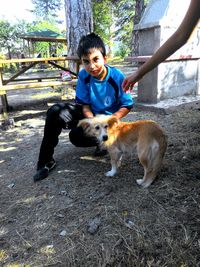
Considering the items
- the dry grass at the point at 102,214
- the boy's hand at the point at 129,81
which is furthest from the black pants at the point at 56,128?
the boy's hand at the point at 129,81

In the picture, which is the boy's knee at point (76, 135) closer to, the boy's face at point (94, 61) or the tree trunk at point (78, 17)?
the boy's face at point (94, 61)

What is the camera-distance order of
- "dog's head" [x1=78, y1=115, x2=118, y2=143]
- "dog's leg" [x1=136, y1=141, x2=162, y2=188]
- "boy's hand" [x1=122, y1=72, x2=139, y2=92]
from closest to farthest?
"boy's hand" [x1=122, y1=72, x2=139, y2=92] < "dog's leg" [x1=136, y1=141, x2=162, y2=188] < "dog's head" [x1=78, y1=115, x2=118, y2=143]

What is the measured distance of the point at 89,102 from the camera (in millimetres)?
3225

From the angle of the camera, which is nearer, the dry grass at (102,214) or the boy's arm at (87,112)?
the dry grass at (102,214)

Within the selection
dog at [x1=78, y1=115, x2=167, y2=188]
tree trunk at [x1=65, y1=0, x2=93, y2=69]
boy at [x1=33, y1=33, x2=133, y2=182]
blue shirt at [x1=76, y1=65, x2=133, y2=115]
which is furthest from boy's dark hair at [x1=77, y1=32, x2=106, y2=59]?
tree trunk at [x1=65, y1=0, x2=93, y2=69]

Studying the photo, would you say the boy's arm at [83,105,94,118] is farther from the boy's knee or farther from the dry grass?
A: the dry grass

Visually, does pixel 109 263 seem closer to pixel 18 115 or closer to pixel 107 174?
pixel 107 174

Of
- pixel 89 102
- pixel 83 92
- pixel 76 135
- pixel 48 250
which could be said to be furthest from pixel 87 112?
pixel 48 250

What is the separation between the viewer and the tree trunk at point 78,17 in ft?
19.9

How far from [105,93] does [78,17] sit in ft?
12.3

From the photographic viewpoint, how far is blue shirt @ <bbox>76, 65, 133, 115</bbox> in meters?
3.08

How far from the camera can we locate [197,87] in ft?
21.1

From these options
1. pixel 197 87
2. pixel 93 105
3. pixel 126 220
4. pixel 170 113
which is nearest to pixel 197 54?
pixel 197 87

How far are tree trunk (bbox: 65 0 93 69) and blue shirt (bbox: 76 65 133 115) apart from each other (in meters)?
3.44
